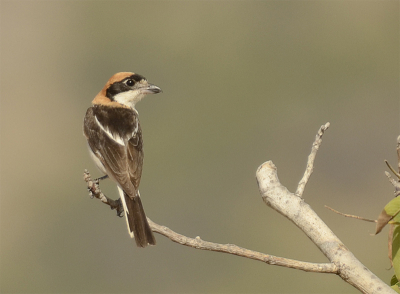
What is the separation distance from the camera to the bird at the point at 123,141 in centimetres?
521

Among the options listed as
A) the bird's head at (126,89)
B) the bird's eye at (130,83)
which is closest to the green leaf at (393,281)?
the bird's head at (126,89)

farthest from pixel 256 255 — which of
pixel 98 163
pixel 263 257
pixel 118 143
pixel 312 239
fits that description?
pixel 98 163

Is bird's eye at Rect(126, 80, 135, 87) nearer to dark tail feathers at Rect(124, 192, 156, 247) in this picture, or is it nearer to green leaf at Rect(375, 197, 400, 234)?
dark tail feathers at Rect(124, 192, 156, 247)

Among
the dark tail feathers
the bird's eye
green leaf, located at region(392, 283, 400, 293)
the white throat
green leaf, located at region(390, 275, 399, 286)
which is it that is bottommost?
the dark tail feathers

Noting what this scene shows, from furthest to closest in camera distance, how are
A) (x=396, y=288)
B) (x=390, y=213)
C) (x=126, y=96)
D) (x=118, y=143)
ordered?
(x=126, y=96) → (x=118, y=143) → (x=396, y=288) → (x=390, y=213)

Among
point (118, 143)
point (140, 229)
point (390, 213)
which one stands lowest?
point (140, 229)

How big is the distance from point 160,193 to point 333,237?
35300 mm

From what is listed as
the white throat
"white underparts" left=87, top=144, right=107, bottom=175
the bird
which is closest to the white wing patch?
the bird

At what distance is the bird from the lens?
5206 millimetres

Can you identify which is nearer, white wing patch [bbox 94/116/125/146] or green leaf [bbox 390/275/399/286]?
green leaf [bbox 390/275/399/286]

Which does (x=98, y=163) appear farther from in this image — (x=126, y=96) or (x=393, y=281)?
(x=393, y=281)

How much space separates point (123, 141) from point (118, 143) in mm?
61

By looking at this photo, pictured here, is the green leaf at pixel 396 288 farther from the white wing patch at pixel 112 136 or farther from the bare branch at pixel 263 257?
the white wing patch at pixel 112 136

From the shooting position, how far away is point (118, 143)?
19.6 ft
